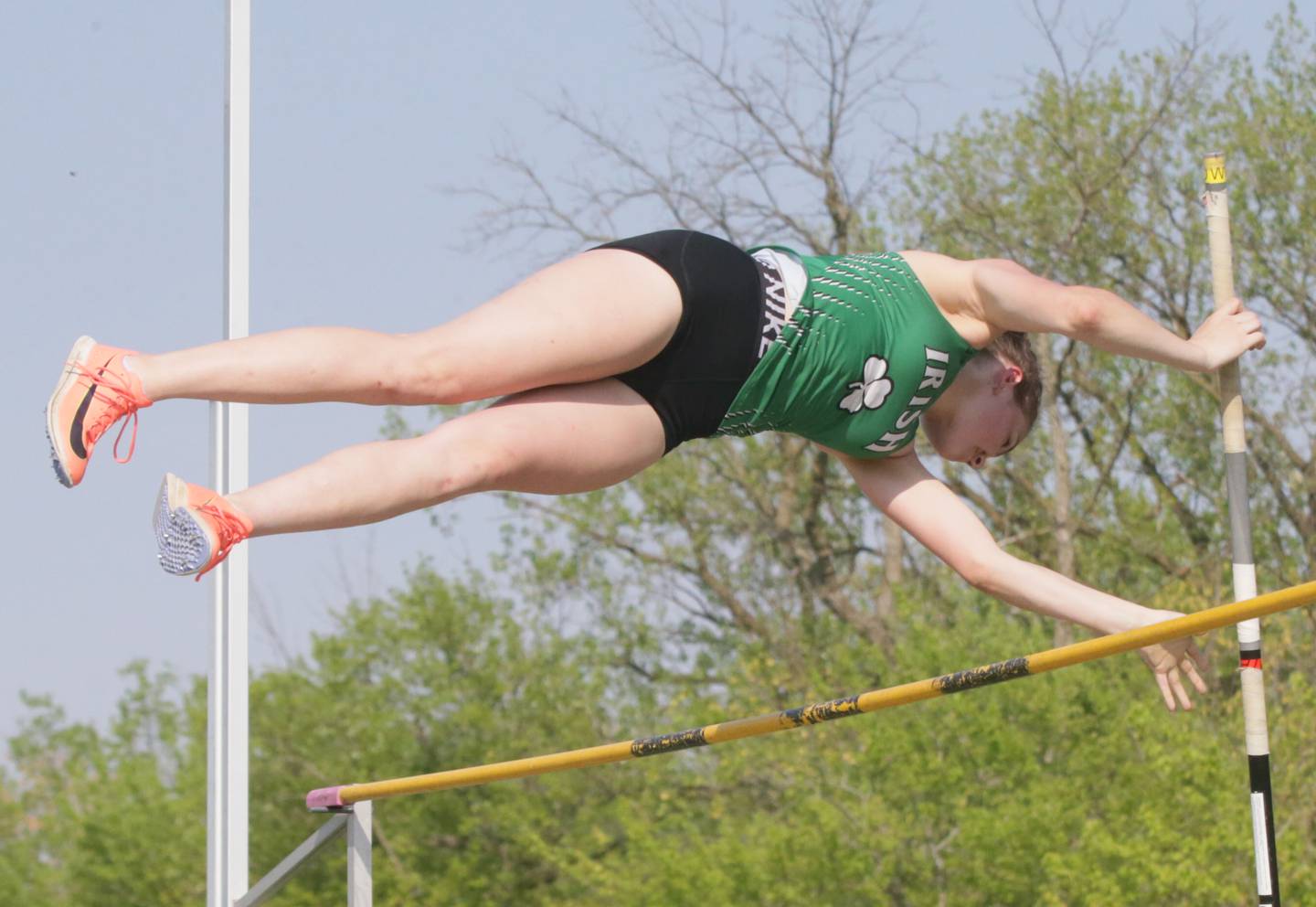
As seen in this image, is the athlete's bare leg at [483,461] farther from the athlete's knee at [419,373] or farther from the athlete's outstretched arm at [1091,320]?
the athlete's outstretched arm at [1091,320]

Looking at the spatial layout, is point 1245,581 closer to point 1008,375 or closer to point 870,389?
point 1008,375

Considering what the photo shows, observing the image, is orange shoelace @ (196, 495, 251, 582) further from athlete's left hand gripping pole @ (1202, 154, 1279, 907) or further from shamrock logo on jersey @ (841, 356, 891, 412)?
athlete's left hand gripping pole @ (1202, 154, 1279, 907)

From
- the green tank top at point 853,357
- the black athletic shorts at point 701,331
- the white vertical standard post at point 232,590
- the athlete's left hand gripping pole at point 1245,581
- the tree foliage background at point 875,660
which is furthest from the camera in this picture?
the tree foliage background at point 875,660

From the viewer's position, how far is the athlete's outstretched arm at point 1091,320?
8.14ft

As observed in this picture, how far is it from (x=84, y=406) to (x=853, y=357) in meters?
1.09

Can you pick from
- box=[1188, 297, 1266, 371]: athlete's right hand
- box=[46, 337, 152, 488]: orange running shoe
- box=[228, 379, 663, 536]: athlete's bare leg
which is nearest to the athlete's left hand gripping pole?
box=[1188, 297, 1266, 371]: athlete's right hand

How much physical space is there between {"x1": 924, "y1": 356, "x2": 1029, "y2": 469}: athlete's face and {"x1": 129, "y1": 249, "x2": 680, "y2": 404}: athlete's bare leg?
56 centimetres

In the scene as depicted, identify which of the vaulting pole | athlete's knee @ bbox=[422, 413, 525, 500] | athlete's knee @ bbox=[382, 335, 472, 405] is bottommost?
the vaulting pole

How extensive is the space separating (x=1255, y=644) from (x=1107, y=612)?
47 cm

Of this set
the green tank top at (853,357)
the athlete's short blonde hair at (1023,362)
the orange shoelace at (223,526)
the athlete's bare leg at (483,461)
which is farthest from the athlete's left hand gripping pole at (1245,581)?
the orange shoelace at (223,526)

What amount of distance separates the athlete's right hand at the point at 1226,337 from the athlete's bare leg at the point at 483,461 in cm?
81

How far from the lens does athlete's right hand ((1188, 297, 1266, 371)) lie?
8.49 feet

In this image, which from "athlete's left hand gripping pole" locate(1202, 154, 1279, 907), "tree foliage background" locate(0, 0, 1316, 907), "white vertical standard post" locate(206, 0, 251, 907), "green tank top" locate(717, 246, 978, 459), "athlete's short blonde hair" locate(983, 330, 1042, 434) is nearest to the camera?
"green tank top" locate(717, 246, 978, 459)

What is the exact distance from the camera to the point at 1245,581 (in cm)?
295
